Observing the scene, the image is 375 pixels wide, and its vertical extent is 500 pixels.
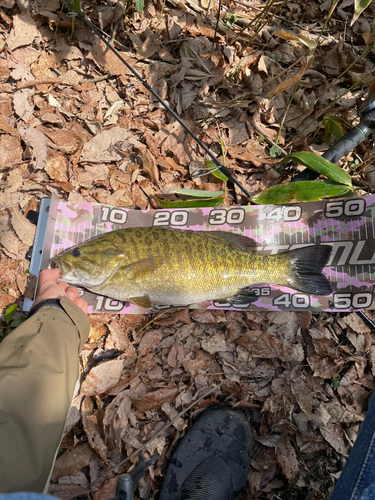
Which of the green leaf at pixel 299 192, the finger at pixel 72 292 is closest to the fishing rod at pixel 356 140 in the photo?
the green leaf at pixel 299 192

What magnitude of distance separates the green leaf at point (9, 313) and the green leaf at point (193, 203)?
181 cm

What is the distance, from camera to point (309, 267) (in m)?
3.35

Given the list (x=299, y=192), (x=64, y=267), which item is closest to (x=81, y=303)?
(x=64, y=267)

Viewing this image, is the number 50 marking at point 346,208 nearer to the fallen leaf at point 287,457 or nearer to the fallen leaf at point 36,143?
the fallen leaf at point 287,457

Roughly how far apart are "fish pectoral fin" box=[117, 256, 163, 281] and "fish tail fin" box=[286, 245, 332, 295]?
4.31 feet

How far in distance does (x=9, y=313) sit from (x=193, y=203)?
7.16ft

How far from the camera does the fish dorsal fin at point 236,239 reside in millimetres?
3512

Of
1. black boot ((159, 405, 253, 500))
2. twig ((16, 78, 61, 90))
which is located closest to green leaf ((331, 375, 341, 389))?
black boot ((159, 405, 253, 500))

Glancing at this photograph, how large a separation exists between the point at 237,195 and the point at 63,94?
237 centimetres

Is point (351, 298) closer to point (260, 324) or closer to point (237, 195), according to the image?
point (260, 324)

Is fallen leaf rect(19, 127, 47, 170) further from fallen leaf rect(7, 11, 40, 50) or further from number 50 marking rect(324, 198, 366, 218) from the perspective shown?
number 50 marking rect(324, 198, 366, 218)

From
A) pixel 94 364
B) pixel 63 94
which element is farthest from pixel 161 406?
pixel 63 94

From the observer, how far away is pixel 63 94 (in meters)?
3.98

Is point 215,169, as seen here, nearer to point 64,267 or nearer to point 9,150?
point 64,267
